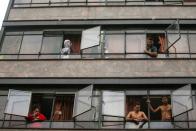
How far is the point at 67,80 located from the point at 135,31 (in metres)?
5.09

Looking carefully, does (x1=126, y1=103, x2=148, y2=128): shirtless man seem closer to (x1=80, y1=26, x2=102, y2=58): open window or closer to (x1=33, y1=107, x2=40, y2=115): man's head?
(x1=80, y1=26, x2=102, y2=58): open window

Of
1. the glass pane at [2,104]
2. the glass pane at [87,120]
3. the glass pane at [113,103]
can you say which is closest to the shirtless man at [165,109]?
the glass pane at [113,103]

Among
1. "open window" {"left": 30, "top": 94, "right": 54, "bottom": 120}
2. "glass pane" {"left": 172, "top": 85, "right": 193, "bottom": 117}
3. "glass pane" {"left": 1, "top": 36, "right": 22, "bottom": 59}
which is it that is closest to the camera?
"glass pane" {"left": 172, "top": 85, "right": 193, "bottom": 117}

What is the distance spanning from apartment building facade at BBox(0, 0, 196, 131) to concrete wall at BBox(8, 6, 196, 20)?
57mm

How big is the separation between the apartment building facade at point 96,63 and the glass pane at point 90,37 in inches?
2.2

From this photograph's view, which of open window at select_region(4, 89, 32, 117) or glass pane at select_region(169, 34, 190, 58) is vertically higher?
glass pane at select_region(169, 34, 190, 58)

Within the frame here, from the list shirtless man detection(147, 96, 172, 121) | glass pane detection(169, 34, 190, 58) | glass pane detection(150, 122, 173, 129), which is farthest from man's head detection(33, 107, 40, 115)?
glass pane detection(169, 34, 190, 58)

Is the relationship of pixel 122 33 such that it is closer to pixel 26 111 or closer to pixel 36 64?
pixel 36 64

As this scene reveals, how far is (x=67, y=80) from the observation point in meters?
23.2

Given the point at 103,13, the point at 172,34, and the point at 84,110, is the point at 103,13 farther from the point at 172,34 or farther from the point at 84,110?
the point at 84,110

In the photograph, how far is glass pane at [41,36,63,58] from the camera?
24875 millimetres

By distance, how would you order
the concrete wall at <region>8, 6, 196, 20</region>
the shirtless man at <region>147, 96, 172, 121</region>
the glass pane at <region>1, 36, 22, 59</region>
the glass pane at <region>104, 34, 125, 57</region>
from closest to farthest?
the shirtless man at <region>147, 96, 172, 121</region> → the glass pane at <region>104, 34, 125, 57</region> → the glass pane at <region>1, 36, 22, 59</region> → the concrete wall at <region>8, 6, 196, 20</region>

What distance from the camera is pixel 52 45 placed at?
25375 millimetres

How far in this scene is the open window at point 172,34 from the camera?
24062mm
